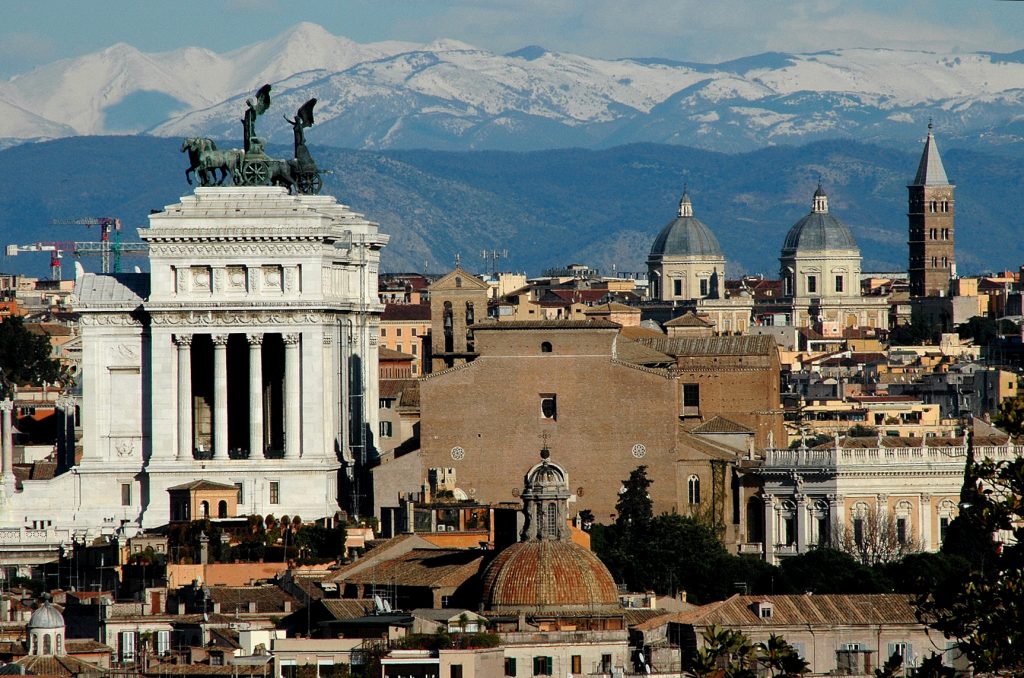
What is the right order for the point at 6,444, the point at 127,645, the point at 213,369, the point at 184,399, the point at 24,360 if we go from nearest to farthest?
1. the point at 127,645
2. the point at 184,399
3. the point at 6,444
4. the point at 213,369
5. the point at 24,360

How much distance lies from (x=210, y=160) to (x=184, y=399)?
21.1 ft

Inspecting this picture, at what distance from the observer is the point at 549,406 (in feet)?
332

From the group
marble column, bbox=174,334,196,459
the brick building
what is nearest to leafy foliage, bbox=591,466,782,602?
the brick building

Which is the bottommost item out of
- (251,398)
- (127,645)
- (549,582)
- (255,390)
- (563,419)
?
(127,645)

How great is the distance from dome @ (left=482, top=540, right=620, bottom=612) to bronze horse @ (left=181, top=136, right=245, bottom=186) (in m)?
37.3

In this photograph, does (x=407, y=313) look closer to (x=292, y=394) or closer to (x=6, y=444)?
(x=6, y=444)

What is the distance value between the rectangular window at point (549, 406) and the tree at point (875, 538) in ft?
32.5

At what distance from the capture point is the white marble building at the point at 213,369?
317ft

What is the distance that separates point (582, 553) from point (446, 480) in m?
36.0

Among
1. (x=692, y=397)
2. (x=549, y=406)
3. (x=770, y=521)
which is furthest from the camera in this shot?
(x=692, y=397)

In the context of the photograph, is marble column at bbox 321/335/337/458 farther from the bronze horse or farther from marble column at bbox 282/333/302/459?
the bronze horse

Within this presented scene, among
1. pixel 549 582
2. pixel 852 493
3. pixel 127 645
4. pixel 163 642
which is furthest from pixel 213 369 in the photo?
pixel 549 582

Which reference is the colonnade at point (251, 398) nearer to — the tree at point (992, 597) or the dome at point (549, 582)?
the dome at point (549, 582)

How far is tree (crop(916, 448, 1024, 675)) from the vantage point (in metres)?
38.3
